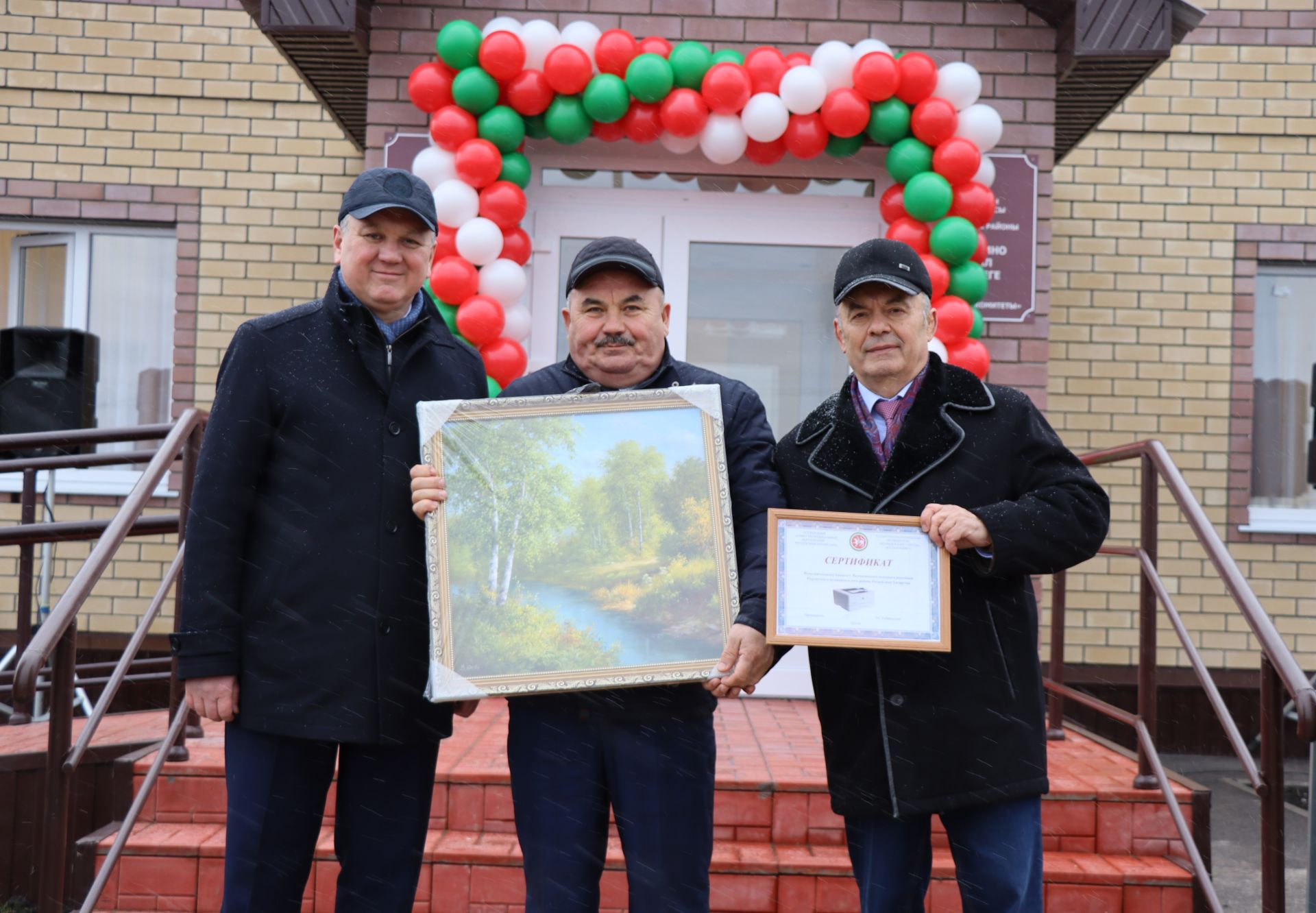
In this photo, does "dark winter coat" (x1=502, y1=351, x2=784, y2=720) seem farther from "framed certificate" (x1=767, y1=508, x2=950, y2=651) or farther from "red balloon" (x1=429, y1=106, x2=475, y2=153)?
"red balloon" (x1=429, y1=106, x2=475, y2=153)

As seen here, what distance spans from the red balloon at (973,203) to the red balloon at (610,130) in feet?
4.67

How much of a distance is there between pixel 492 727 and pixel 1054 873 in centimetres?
217

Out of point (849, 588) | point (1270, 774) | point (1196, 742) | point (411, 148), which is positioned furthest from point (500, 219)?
point (1196, 742)

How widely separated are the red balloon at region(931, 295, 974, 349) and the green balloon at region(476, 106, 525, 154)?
187 cm

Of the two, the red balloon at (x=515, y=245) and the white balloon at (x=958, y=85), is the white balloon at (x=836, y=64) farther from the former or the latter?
the red balloon at (x=515, y=245)

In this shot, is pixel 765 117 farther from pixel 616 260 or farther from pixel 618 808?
pixel 618 808

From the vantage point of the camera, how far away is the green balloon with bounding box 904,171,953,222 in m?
4.56

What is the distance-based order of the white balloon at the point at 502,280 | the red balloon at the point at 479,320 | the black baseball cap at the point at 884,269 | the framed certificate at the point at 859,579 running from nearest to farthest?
the framed certificate at the point at 859,579, the black baseball cap at the point at 884,269, the red balloon at the point at 479,320, the white balloon at the point at 502,280

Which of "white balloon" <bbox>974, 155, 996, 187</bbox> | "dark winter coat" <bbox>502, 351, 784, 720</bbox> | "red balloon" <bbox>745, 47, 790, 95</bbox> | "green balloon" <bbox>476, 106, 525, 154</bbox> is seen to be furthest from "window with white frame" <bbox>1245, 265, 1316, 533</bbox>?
"dark winter coat" <bbox>502, 351, 784, 720</bbox>

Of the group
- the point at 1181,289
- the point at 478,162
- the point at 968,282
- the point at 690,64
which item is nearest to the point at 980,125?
the point at 968,282

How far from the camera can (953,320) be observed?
445cm

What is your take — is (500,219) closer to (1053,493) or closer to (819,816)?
(819,816)

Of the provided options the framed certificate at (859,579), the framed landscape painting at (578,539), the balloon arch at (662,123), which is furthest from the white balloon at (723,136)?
the framed certificate at (859,579)

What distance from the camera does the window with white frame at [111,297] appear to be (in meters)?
7.11
